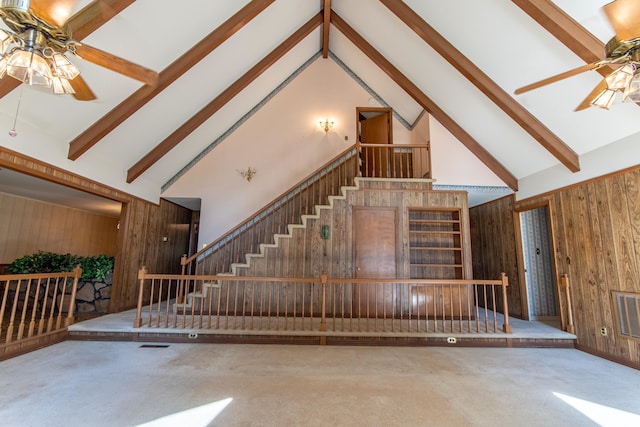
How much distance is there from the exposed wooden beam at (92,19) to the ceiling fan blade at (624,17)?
14.2 feet

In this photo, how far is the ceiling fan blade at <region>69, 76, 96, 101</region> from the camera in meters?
2.26

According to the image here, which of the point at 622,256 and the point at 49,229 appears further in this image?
the point at 49,229

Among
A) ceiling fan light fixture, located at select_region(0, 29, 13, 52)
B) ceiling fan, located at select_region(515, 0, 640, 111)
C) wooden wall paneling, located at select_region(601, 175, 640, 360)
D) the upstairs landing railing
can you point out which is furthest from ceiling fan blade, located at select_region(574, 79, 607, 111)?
ceiling fan light fixture, located at select_region(0, 29, 13, 52)

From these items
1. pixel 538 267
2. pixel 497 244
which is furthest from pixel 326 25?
pixel 538 267

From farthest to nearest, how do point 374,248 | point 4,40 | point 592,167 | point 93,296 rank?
point 374,248
point 93,296
point 592,167
point 4,40

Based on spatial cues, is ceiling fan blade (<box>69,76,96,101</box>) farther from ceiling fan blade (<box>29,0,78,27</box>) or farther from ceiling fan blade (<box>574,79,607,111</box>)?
ceiling fan blade (<box>574,79,607,111</box>)

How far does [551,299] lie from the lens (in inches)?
216

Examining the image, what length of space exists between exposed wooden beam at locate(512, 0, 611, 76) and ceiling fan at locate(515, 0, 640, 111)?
0.89 m

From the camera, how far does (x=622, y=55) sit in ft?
6.75

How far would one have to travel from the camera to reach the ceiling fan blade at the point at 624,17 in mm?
1769

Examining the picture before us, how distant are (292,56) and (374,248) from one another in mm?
4911

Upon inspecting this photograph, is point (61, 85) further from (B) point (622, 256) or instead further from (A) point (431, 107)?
(B) point (622, 256)

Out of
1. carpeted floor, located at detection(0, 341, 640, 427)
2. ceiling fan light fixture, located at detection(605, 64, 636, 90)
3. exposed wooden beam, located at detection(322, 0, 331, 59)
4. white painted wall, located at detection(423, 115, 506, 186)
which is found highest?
exposed wooden beam, located at detection(322, 0, 331, 59)

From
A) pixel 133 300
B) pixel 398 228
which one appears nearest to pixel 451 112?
pixel 398 228
